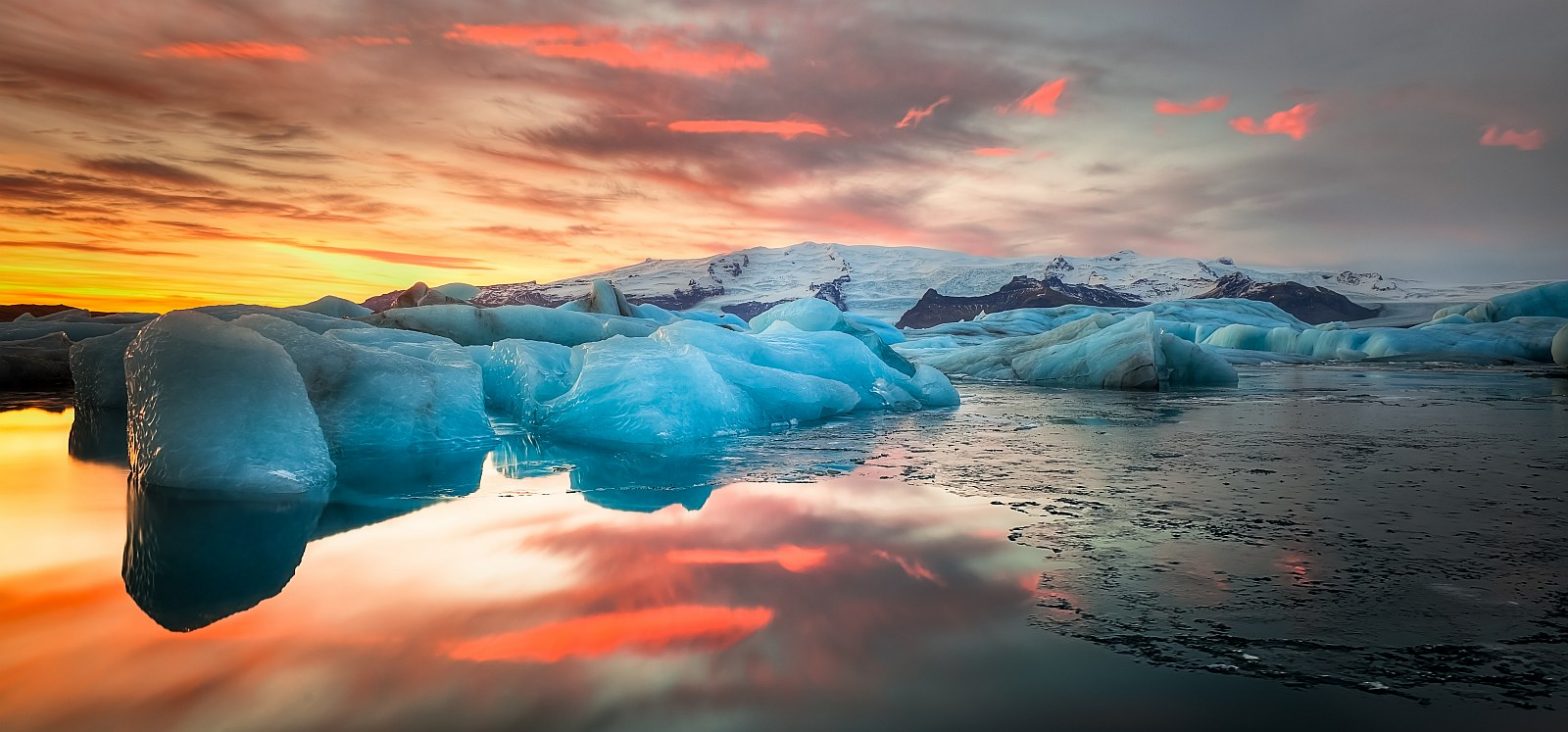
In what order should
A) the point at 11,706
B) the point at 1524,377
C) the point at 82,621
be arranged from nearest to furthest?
the point at 11,706 → the point at 82,621 → the point at 1524,377

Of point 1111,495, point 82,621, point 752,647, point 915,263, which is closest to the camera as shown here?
point 752,647

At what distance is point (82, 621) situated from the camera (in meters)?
2.33

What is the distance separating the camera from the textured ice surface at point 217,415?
412cm

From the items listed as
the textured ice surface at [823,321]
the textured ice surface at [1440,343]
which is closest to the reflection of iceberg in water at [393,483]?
the textured ice surface at [823,321]

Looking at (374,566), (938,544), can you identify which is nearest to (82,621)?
(374,566)

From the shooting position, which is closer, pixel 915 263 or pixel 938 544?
pixel 938 544

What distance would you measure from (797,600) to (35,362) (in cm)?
1449

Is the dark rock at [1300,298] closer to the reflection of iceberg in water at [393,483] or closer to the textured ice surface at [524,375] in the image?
the textured ice surface at [524,375]

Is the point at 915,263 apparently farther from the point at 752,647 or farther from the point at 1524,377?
the point at 752,647

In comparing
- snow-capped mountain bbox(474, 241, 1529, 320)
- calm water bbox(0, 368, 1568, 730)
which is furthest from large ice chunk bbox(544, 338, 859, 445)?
snow-capped mountain bbox(474, 241, 1529, 320)

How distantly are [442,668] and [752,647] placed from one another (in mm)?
776

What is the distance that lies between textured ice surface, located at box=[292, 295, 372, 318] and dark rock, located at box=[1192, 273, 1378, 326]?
76.8 meters

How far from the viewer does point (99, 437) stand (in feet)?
20.9

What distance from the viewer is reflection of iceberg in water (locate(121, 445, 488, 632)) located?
2557 mm
